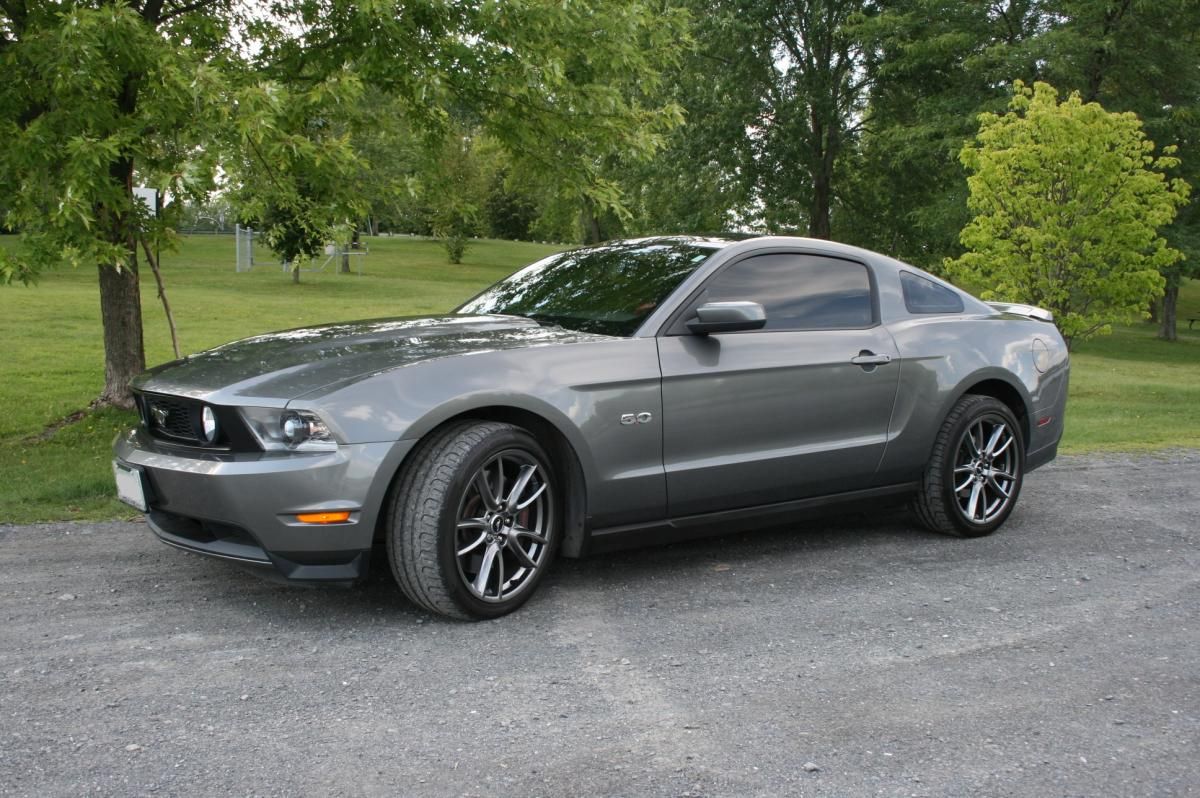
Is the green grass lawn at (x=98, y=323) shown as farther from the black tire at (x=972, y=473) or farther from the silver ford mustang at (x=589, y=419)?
the black tire at (x=972, y=473)

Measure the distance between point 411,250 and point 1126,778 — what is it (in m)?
57.7

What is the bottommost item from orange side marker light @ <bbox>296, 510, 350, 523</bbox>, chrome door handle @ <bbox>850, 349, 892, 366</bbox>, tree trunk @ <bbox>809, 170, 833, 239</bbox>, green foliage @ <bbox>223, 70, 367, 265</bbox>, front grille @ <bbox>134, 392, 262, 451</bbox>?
orange side marker light @ <bbox>296, 510, 350, 523</bbox>

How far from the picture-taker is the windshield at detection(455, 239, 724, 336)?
491cm

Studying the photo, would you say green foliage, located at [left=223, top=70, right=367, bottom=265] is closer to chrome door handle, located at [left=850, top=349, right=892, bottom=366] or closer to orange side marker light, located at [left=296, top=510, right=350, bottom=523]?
orange side marker light, located at [left=296, top=510, right=350, bottom=523]

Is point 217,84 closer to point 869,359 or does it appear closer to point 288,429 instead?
point 288,429

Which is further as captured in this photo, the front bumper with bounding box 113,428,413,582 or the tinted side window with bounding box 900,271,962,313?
the tinted side window with bounding box 900,271,962,313

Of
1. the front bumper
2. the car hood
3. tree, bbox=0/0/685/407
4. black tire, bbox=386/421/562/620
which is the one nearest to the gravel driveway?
black tire, bbox=386/421/562/620

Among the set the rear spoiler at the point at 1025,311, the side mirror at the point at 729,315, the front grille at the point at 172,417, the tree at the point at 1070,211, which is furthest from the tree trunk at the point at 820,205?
the front grille at the point at 172,417

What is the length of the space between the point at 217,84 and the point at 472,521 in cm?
347

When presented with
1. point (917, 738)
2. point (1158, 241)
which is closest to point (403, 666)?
point (917, 738)

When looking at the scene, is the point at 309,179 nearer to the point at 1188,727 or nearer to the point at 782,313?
the point at 782,313

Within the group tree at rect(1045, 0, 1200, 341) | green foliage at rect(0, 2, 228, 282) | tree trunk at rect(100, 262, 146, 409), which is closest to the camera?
green foliage at rect(0, 2, 228, 282)

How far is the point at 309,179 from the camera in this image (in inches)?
306

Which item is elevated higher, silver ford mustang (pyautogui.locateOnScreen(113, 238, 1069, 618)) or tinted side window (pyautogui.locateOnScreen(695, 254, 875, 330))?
tinted side window (pyautogui.locateOnScreen(695, 254, 875, 330))
